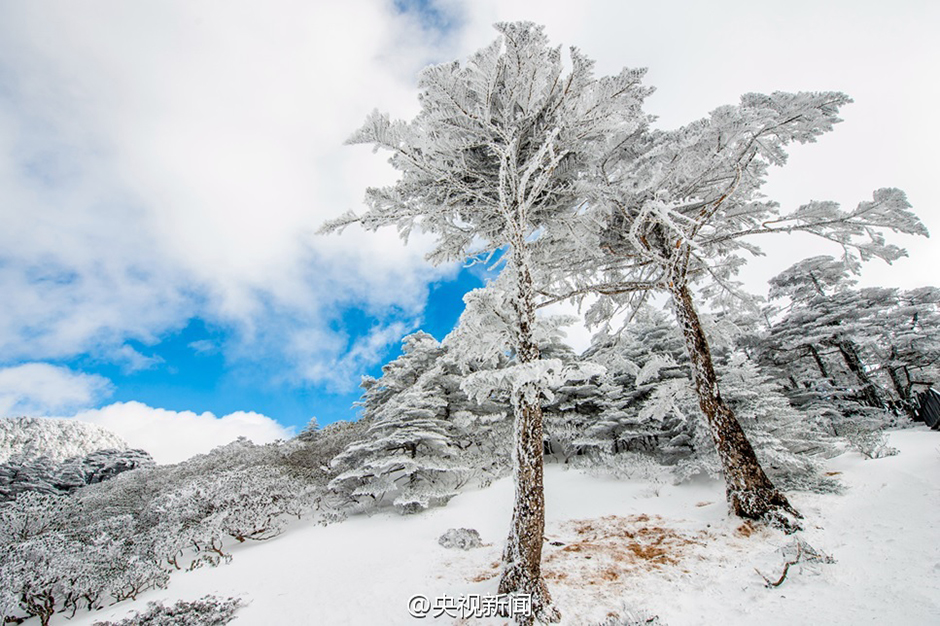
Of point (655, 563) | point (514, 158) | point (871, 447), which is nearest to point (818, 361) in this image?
point (871, 447)

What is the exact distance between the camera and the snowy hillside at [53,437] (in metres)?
35.2

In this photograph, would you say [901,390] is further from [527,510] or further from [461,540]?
[527,510]

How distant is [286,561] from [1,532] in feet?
33.9

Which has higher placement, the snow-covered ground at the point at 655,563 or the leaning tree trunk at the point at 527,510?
the leaning tree trunk at the point at 527,510

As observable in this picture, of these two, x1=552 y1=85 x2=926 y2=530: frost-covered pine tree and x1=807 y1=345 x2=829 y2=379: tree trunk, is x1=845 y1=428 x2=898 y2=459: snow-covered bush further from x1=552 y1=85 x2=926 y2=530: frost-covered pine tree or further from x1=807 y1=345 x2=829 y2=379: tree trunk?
x1=807 y1=345 x2=829 y2=379: tree trunk

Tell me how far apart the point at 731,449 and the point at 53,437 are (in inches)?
2340

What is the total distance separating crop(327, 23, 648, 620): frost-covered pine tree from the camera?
16.2 ft

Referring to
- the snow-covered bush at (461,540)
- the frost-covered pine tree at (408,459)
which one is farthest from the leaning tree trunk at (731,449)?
the frost-covered pine tree at (408,459)

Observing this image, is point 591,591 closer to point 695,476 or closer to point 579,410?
point 695,476

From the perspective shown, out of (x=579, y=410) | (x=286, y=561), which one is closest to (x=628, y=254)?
(x=579, y=410)

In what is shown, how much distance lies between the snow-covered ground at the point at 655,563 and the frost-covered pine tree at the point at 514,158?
162 cm

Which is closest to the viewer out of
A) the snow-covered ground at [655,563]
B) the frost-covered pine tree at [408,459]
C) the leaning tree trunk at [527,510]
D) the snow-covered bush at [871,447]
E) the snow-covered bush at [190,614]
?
the snow-covered ground at [655,563]

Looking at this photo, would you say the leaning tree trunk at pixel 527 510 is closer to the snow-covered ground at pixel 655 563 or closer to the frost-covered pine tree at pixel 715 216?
the snow-covered ground at pixel 655 563

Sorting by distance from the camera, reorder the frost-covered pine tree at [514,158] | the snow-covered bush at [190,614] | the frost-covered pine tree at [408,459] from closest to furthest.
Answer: the frost-covered pine tree at [514,158] → the snow-covered bush at [190,614] → the frost-covered pine tree at [408,459]
